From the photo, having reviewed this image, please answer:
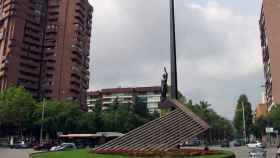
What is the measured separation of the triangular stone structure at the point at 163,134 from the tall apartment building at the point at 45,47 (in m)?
74.0

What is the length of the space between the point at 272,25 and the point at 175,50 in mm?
69380

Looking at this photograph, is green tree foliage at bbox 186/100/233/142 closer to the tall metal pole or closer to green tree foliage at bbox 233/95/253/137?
green tree foliage at bbox 233/95/253/137

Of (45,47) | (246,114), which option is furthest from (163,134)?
(45,47)

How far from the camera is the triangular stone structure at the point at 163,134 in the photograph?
24500 mm

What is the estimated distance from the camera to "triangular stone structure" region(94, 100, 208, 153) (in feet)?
80.4

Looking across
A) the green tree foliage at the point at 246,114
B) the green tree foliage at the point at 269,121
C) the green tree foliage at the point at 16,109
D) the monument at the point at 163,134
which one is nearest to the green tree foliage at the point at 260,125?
the green tree foliage at the point at 269,121

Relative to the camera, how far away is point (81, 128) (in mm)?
72938

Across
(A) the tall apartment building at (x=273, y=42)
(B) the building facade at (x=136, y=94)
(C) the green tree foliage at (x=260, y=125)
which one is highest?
(A) the tall apartment building at (x=273, y=42)

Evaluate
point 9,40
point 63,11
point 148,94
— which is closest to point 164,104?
point 9,40

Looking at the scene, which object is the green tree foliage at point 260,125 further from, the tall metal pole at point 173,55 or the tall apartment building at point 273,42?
the tall metal pole at point 173,55

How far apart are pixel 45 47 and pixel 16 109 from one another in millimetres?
42773

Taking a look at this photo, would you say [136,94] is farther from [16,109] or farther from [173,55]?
[173,55]

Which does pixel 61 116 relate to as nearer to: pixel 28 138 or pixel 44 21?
pixel 28 138

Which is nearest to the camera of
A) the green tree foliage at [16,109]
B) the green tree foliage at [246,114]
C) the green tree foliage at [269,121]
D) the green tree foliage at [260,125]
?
the green tree foliage at [16,109]
